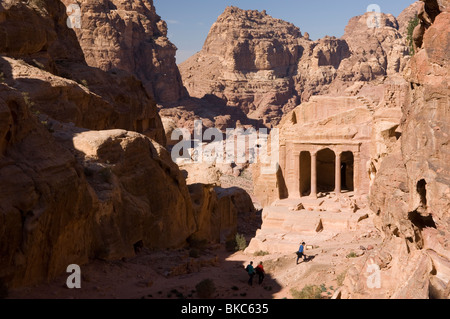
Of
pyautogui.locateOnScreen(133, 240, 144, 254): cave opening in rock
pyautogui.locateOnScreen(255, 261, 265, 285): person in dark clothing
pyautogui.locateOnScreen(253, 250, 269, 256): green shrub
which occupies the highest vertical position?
pyautogui.locateOnScreen(133, 240, 144, 254): cave opening in rock

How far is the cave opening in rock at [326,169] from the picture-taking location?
34656 mm

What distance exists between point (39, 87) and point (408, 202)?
1725 centimetres

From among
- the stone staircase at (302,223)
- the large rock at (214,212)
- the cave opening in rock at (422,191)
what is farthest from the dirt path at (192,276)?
the cave opening in rock at (422,191)

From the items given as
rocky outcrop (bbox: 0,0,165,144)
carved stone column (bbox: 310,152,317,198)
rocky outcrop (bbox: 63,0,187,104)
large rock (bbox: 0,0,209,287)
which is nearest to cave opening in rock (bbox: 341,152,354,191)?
carved stone column (bbox: 310,152,317,198)

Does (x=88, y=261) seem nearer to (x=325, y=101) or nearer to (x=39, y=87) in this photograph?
(x=39, y=87)

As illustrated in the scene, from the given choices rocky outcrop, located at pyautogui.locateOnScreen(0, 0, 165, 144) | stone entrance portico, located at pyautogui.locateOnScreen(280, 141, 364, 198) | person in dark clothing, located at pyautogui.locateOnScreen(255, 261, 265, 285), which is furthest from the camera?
stone entrance portico, located at pyautogui.locateOnScreen(280, 141, 364, 198)

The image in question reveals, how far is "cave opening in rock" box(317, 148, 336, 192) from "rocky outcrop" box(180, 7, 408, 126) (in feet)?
221

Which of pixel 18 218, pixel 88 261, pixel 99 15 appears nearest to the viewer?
pixel 18 218

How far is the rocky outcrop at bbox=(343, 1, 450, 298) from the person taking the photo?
947 centimetres

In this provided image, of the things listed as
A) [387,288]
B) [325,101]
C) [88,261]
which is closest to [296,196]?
[325,101]

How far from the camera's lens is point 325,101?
33.0 meters

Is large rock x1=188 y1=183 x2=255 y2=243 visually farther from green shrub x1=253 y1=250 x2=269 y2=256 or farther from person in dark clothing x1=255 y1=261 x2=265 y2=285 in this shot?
person in dark clothing x1=255 y1=261 x2=265 y2=285

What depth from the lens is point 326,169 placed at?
115 ft

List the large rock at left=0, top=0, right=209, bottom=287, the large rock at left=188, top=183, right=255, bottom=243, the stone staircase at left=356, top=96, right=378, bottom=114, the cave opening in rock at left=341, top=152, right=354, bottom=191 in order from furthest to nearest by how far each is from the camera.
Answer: the cave opening in rock at left=341, top=152, right=354, bottom=191 < the stone staircase at left=356, top=96, right=378, bottom=114 < the large rock at left=188, top=183, right=255, bottom=243 < the large rock at left=0, top=0, right=209, bottom=287
